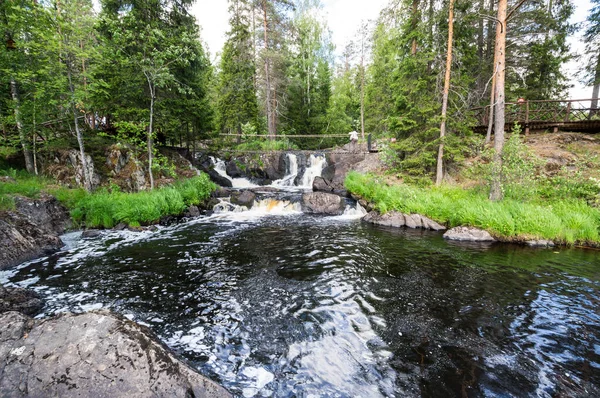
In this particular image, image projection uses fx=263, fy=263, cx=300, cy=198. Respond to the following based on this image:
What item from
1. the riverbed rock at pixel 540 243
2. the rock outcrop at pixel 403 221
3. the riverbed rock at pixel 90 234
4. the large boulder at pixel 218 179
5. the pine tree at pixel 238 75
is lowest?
the riverbed rock at pixel 540 243

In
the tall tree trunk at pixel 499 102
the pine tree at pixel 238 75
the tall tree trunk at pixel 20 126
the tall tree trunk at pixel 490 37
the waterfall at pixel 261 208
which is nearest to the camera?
the tall tree trunk at pixel 499 102

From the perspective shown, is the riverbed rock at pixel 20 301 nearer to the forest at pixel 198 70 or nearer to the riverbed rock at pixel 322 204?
the forest at pixel 198 70

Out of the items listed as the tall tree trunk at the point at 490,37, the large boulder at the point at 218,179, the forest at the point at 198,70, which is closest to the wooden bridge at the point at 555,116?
the forest at the point at 198,70

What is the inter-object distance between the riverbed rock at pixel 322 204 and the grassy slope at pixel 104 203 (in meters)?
6.28

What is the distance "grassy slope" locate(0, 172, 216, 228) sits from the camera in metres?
10.4

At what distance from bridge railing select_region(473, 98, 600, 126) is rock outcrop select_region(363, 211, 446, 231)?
9.15 meters

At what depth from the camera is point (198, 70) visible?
15625 mm

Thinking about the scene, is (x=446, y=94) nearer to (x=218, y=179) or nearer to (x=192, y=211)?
(x=192, y=211)

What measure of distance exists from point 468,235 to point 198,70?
16279 mm

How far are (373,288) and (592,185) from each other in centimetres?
1029

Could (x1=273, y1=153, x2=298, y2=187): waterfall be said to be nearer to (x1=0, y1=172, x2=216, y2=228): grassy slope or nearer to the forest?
the forest

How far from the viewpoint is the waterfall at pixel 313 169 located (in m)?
19.8

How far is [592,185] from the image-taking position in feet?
32.0

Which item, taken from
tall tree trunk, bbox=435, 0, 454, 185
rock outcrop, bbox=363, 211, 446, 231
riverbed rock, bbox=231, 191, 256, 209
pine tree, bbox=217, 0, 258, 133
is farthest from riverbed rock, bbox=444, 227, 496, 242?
pine tree, bbox=217, 0, 258, 133
